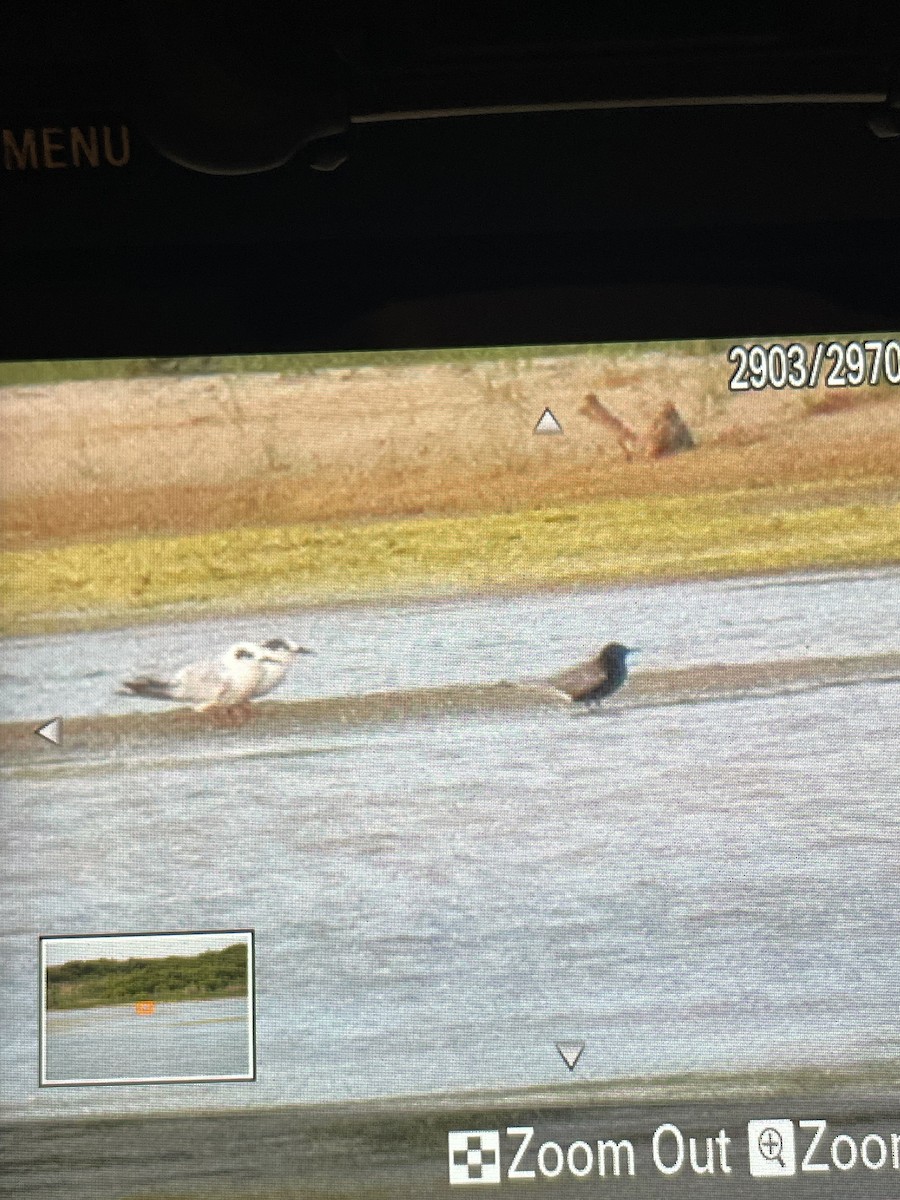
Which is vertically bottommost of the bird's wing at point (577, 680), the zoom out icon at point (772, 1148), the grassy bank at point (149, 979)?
the zoom out icon at point (772, 1148)

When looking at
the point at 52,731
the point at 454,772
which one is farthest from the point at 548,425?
the point at 52,731

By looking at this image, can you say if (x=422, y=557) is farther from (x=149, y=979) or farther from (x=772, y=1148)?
(x=772, y=1148)

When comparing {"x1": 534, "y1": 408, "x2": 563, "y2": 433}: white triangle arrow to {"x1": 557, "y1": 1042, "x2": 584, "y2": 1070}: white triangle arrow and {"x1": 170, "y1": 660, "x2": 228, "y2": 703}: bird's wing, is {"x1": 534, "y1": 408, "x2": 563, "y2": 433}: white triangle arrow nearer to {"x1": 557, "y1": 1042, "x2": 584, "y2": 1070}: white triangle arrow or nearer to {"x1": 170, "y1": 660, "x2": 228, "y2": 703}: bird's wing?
{"x1": 170, "y1": 660, "x2": 228, "y2": 703}: bird's wing

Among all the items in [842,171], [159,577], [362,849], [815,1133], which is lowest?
[815,1133]

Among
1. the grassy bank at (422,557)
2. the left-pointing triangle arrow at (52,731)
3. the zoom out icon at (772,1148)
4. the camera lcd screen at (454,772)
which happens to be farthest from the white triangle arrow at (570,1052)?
the left-pointing triangle arrow at (52,731)

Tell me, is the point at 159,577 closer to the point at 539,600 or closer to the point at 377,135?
the point at 539,600

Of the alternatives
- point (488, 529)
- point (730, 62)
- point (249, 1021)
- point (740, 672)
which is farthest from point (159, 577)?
point (730, 62)

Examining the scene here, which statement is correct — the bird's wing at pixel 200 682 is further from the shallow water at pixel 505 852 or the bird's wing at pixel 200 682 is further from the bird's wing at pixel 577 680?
the bird's wing at pixel 577 680

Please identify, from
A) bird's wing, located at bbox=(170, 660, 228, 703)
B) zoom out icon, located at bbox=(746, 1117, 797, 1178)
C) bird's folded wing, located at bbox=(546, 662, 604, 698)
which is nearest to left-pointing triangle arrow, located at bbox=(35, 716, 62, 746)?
bird's wing, located at bbox=(170, 660, 228, 703)
